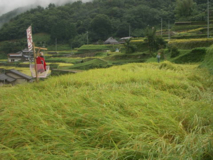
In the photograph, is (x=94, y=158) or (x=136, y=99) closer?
(x=94, y=158)

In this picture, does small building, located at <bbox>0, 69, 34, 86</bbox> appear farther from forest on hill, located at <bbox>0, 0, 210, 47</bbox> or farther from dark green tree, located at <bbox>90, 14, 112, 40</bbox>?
dark green tree, located at <bbox>90, 14, 112, 40</bbox>

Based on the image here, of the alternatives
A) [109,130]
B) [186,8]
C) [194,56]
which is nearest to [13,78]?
[194,56]

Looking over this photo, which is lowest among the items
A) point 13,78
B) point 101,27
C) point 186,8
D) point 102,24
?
point 13,78

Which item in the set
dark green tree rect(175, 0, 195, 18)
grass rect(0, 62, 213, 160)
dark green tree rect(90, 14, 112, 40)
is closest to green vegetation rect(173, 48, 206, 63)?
grass rect(0, 62, 213, 160)

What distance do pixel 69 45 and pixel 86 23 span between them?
11.0 meters

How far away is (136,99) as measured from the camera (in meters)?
2.76

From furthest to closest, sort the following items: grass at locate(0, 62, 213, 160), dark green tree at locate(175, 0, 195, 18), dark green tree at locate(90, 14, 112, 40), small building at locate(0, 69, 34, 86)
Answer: dark green tree at locate(90, 14, 112, 40) → dark green tree at locate(175, 0, 195, 18) → small building at locate(0, 69, 34, 86) → grass at locate(0, 62, 213, 160)

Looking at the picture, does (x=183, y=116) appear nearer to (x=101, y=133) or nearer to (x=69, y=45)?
(x=101, y=133)

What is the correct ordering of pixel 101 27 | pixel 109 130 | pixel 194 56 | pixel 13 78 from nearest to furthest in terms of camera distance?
pixel 109 130, pixel 194 56, pixel 13 78, pixel 101 27

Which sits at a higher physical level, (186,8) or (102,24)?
(186,8)

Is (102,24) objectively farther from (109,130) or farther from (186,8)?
(109,130)

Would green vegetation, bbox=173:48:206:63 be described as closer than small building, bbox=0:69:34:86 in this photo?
Yes

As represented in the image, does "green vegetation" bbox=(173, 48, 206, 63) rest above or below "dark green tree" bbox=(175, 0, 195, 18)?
below

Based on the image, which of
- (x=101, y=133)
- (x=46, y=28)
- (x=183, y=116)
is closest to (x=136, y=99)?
(x=183, y=116)
